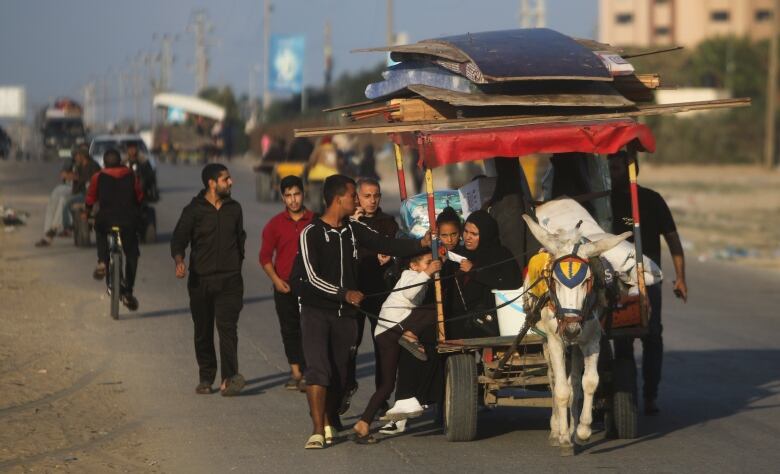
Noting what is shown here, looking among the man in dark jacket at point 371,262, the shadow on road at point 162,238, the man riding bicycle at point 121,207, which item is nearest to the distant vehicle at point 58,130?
the shadow on road at point 162,238

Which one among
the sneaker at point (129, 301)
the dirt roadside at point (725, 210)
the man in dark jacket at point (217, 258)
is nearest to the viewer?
the man in dark jacket at point (217, 258)

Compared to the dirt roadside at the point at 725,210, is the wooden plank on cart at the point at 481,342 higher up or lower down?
higher up

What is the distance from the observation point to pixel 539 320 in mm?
9344

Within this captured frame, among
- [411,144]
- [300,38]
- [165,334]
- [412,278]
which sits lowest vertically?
[165,334]

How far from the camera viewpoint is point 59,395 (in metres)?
11.9

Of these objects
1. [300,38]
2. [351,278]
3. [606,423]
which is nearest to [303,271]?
[351,278]

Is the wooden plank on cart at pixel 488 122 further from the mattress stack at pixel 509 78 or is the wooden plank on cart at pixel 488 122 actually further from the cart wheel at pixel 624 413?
the cart wheel at pixel 624 413

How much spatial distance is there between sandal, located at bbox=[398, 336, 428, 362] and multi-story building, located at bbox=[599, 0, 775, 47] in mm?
99329

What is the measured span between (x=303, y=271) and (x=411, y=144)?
48.7 inches

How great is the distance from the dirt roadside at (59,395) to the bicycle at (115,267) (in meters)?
0.39

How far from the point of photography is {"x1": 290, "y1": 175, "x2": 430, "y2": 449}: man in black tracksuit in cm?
955

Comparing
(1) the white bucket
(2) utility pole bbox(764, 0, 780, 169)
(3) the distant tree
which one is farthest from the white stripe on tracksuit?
(3) the distant tree

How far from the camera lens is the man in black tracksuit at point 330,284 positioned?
31.3ft

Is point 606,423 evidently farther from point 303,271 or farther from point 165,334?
point 165,334
